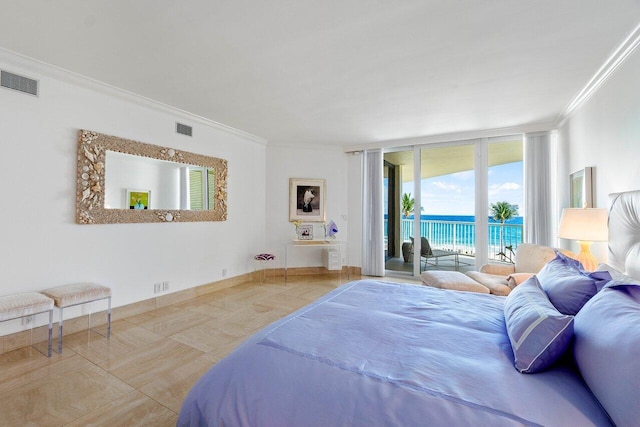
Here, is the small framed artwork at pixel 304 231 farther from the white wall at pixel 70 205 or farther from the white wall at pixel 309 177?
the white wall at pixel 70 205

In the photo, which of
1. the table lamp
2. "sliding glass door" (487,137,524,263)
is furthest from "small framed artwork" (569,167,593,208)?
"sliding glass door" (487,137,524,263)

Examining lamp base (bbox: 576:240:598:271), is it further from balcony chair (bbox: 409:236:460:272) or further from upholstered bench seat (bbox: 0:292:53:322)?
upholstered bench seat (bbox: 0:292:53:322)

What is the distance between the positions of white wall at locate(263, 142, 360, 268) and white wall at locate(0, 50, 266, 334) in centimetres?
137

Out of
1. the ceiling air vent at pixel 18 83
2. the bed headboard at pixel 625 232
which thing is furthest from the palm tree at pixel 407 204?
the ceiling air vent at pixel 18 83

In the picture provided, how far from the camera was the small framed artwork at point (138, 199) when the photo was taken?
346 centimetres

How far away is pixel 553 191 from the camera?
171 inches

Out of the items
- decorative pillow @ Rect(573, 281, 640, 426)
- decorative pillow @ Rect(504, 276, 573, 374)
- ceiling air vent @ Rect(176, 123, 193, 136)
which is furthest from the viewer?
ceiling air vent @ Rect(176, 123, 193, 136)

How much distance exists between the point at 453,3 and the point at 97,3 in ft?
7.57

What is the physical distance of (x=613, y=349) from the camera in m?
0.90

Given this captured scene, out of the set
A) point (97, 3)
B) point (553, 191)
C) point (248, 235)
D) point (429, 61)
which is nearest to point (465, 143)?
point (553, 191)

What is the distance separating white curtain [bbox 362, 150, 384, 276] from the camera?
553cm

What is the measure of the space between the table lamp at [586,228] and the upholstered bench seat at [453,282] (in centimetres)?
89

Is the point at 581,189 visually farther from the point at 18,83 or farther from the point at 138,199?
the point at 18,83

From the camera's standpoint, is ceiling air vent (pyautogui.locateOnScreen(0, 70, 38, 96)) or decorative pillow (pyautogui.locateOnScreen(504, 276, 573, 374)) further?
ceiling air vent (pyautogui.locateOnScreen(0, 70, 38, 96))
